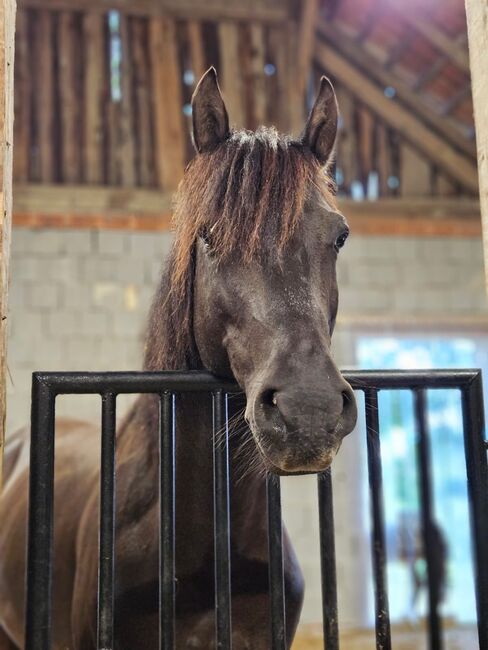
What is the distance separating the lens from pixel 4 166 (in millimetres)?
1320

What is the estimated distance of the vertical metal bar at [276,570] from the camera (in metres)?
1.30

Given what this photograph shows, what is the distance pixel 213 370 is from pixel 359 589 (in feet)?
15.9

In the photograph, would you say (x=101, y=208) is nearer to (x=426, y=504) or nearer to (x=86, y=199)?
(x=86, y=199)

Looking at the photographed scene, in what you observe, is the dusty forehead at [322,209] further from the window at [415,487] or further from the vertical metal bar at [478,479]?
the window at [415,487]

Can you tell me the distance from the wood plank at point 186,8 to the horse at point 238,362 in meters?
5.03

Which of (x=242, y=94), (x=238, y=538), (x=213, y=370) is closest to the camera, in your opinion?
(x=213, y=370)

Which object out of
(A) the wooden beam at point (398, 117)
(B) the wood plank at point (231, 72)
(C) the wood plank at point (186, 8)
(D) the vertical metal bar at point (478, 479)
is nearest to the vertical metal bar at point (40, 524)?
(D) the vertical metal bar at point (478, 479)

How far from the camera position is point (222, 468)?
1.36m

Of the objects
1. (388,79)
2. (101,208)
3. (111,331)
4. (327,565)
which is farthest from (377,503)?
(388,79)

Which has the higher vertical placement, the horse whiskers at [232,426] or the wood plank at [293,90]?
the wood plank at [293,90]

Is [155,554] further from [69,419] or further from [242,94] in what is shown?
[242,94]

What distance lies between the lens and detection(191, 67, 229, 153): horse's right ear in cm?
161

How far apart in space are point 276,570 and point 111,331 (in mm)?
4711

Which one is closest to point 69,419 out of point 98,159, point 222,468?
point 222,468
